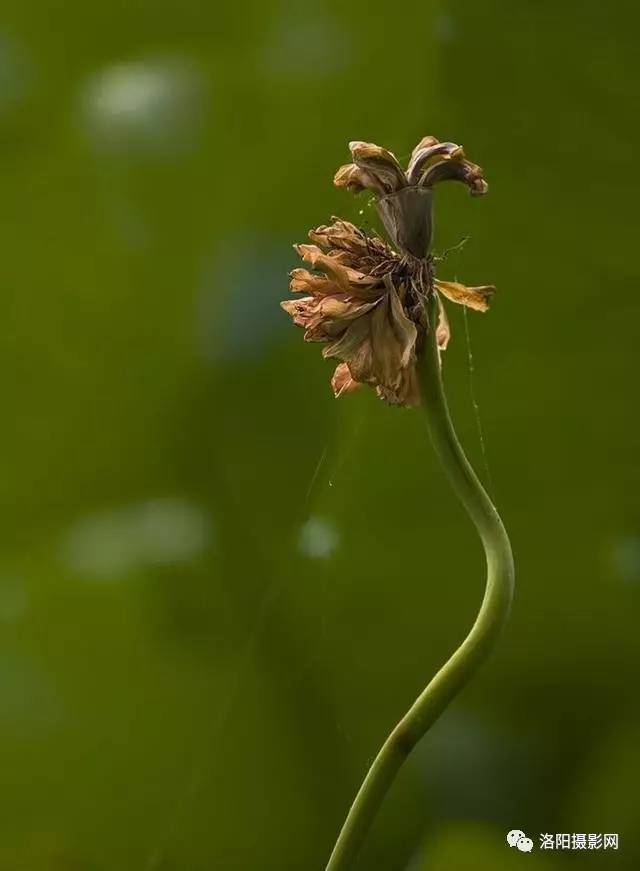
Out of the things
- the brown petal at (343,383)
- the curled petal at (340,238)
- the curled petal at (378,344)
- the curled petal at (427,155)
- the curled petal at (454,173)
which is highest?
the curled petal at (427,155)

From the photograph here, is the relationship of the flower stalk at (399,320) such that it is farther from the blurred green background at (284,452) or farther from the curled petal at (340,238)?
the blurred green background at (284,452)

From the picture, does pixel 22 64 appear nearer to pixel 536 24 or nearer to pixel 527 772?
pixel 536 24

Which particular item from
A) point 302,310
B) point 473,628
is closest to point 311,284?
point 302,310

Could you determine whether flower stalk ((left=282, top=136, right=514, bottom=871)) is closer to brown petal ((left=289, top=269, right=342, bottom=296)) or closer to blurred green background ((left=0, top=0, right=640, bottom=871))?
brown petal ((left=289, top=269, right=342, bottom=296))

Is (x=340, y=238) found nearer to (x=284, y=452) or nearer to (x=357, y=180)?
(x=357, y=180)

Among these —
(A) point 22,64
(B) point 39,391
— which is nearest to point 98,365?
(B) point 39,391

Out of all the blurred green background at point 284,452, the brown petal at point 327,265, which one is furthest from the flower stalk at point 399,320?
the blurred green background at point 284,452

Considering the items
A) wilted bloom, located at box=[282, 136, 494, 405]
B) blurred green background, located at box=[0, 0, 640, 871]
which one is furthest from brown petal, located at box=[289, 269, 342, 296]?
blurred green background, located at box=[0, 0, 640, 871]
